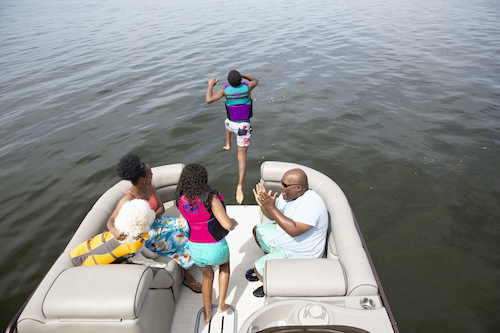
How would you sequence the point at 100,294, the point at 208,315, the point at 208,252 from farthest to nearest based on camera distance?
the point at 208,315
the point at 208,252
the point at 100,294

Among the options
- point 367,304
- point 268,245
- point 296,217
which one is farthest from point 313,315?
point 268,245

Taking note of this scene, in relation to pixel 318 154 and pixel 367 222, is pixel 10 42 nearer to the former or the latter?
pixel 318 154

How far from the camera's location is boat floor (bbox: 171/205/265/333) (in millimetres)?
3346

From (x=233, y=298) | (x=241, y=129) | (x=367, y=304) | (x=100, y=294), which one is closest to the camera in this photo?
(x=100, y=294)

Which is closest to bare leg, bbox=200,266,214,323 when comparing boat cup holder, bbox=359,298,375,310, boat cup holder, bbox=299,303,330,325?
boat cup holder, bbox=299,303,330,325

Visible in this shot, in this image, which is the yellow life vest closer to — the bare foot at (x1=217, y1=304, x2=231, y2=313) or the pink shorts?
the bare foot at (x1=217, y1=304, x2=231, y2=313)

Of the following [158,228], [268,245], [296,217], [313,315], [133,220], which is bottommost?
[268,245]

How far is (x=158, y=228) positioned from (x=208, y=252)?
95cm

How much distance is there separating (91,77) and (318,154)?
33.0ft

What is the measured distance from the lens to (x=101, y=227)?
381 centimetres

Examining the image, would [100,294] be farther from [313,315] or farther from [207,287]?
[313,315]

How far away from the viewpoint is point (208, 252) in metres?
2.98

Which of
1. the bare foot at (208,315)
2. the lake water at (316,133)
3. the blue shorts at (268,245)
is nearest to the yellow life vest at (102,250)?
the bare foot at (208,315)

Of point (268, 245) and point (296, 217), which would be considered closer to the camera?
point (296, 217)
